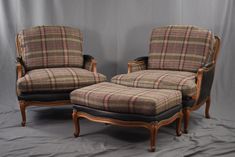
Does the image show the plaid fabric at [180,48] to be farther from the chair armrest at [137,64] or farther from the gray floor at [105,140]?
the gray floor at [105,140]

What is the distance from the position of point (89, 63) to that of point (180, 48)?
37.1 inches

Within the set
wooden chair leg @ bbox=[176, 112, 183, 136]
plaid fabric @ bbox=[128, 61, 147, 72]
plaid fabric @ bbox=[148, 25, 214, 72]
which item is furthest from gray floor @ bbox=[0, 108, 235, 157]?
plaid fabric @ bbox=[128, 61, 147, 72]

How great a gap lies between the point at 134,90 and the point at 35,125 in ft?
3.37

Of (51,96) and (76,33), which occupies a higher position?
(76,33)

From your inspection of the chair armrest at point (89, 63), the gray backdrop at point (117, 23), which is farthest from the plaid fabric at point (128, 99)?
the gray backdrop at point (117, 23)

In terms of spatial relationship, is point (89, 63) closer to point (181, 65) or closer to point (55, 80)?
point (55, 80)

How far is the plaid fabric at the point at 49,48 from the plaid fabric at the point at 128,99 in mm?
A: 871

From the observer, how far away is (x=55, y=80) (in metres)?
3.02

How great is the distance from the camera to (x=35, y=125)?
3.08m

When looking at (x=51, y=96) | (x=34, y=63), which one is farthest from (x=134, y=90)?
(x=34, y=63)

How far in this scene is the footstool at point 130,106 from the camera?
7.85 feet

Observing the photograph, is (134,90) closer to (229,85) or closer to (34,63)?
(34,63)

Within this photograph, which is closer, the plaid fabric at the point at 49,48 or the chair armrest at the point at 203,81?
the chair armrest at the point at 203,81

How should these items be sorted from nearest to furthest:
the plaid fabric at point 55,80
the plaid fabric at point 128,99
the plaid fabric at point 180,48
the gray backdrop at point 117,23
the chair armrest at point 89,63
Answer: the plaid fabric at point 128,99
the plaid fabric at point 55,80
the plaid fabric at point 180,48
the chair armrest at point 89,63
the gray backdrop at point 117,23
